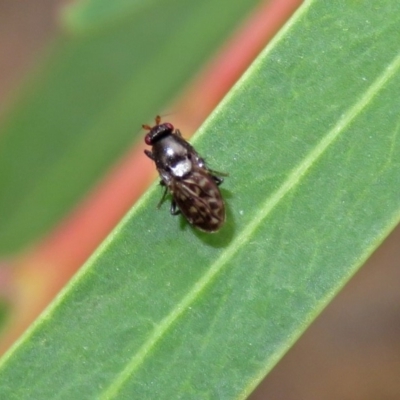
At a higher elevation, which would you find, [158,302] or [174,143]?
[174,143]

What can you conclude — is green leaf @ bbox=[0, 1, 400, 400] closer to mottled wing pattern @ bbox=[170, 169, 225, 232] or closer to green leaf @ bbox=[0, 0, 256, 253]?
mottled wing pattern @ bbox=[170, 169, 225, 232]

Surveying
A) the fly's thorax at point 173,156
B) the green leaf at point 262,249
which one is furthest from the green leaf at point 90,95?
the green leaf at point 262,249

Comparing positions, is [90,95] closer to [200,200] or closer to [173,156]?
[173,156]

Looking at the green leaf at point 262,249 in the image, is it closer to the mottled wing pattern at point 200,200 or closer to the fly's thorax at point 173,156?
the mottled wing pattern at point 200,200

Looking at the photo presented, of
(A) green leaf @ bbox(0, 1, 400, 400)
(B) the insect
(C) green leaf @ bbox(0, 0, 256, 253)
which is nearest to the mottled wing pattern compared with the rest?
(B) the insect

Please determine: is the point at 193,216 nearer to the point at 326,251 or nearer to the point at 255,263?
the point at 255,263

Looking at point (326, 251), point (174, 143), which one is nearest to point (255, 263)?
point (326, 251)

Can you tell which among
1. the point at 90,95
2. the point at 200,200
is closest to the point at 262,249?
the point at 200,200
